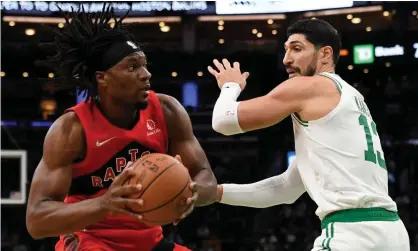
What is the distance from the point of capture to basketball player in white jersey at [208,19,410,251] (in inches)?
129

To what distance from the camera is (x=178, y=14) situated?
1096 cm

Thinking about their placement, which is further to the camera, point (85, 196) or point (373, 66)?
point (373, 66)

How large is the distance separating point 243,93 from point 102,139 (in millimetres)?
7803

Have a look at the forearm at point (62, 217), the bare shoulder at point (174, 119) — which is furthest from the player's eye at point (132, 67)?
the forearm at point (62, 217)

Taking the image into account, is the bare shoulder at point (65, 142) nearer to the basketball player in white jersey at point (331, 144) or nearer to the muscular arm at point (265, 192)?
the basketball player in white jersey at point (331, 144)

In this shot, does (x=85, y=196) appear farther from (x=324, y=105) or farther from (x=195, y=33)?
(x=195, y=33)

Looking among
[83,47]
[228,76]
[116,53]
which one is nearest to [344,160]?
[228,76]

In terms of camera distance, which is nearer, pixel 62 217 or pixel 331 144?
pixel 62 217

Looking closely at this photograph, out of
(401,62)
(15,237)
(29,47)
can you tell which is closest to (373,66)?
(401,62)

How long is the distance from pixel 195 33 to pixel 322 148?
785 cm

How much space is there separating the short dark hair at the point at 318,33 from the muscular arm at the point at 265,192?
28.9 inches

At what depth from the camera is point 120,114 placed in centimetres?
354

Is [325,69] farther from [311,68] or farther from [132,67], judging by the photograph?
[132,67]

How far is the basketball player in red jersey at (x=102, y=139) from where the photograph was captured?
128 inches
